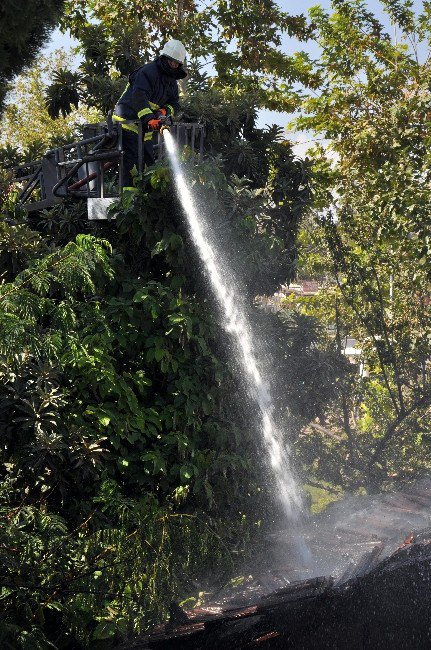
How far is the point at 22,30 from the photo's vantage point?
4.53 m

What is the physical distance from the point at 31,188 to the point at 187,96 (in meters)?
2.79

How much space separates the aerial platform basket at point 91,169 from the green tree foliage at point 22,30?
10.9 ft

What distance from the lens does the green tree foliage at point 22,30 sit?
14.5 ft

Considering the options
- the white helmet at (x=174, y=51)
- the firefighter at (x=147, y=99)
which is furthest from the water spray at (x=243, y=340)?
the white helmet at (x=174, y=51)

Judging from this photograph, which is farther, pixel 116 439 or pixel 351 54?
pixel 351 54

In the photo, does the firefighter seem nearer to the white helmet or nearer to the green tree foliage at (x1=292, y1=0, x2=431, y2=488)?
the white helmet

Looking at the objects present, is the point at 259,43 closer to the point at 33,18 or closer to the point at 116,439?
the point at 116,439

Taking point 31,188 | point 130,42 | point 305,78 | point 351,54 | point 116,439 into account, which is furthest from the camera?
point 305,78

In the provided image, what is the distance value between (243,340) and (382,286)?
5046 mm

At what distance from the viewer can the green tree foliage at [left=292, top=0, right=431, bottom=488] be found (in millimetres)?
12211

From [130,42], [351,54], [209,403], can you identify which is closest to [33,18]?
[209,403]

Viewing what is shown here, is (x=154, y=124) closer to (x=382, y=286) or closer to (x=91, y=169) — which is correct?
(x=91, y=169)

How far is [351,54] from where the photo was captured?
52.1 feet

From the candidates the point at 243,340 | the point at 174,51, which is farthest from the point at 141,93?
the point at 243,340
